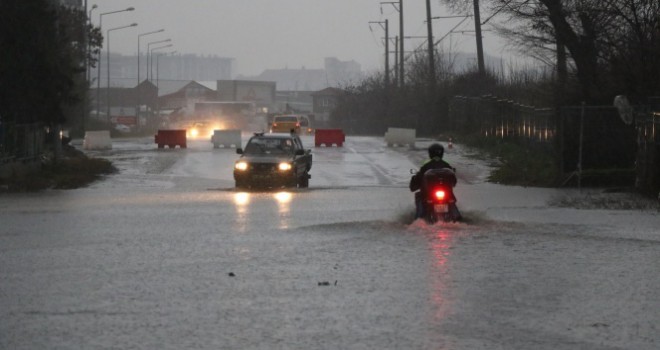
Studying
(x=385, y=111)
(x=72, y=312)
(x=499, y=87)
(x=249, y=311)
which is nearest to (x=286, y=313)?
(x=249, y=311)

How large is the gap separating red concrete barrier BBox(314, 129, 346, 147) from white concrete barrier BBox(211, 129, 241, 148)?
3633mm

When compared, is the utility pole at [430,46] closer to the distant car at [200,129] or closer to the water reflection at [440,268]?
the distant car at [200,129]

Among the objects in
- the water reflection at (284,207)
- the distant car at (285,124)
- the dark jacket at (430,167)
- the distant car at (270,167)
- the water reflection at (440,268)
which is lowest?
the water reflection at (284,207)

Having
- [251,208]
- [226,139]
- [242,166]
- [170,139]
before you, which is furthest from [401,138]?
[251,208]

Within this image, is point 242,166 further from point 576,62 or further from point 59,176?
point 576,62

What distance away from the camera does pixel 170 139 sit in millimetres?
57031

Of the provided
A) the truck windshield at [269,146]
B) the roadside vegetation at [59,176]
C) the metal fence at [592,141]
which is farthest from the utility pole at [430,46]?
the truck windshield at [269,146]

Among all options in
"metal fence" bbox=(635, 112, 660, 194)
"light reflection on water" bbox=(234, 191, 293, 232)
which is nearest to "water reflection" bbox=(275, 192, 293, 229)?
"light reflection on water" bbox=(234, 191, 293, 232)

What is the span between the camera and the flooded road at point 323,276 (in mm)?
9500

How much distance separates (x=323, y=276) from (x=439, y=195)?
17.4 ft

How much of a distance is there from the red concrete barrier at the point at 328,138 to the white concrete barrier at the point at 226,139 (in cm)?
363

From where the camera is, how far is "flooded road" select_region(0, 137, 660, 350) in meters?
9.50

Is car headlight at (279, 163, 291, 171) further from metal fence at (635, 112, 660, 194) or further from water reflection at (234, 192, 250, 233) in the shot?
metal fence at (635, 112, 660, 194)

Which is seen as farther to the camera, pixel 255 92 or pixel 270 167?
pixel 255 92
